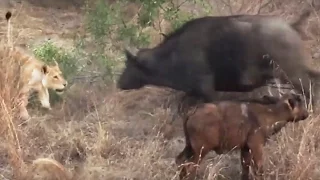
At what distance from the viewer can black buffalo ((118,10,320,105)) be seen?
7.51 m

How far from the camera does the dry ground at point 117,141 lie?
586 cm

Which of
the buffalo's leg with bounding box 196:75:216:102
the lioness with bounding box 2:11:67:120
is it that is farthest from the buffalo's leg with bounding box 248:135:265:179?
the lioness with bounding box 2:11:67:120

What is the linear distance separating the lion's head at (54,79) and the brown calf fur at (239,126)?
291cm

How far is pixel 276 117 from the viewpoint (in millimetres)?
5789

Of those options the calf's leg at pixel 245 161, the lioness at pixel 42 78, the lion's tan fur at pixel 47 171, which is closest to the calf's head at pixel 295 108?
the calf's leg at pixel 245 161

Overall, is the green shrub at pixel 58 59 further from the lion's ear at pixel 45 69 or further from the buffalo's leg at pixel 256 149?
the buffalo's leg at pixel 256 149

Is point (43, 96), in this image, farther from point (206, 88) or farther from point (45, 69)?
point (206, 88)

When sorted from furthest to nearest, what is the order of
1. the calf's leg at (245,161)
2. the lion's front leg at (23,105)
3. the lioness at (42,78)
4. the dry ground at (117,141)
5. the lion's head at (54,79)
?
the lion's head at (54,79) → the lioness at (42,78) → the lion's front leg at (23,105) → the dry ground at (117,141) → the calf's leg at (245,161)

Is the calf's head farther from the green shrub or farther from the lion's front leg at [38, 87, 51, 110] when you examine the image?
the green shrub

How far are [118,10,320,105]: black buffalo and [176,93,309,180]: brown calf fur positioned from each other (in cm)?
157

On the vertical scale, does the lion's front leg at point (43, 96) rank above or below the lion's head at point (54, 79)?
below

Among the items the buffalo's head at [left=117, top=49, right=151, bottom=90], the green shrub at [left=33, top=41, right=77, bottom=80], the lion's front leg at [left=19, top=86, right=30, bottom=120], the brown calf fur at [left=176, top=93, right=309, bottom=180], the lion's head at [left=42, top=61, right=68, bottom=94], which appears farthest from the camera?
the green shrub at [left=33, top=41, right=77, bottom=80]

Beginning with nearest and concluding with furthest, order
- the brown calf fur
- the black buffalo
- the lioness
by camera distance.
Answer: the brown calf fur < the black buffalo < the lioness

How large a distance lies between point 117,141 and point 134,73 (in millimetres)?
1542
